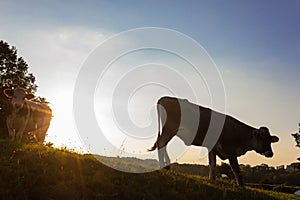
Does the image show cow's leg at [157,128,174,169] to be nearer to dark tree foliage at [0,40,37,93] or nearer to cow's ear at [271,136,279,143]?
cow's ear at [271,136,279,143]

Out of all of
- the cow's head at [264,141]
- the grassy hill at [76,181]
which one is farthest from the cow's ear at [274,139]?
the grassy hill at [76,181]

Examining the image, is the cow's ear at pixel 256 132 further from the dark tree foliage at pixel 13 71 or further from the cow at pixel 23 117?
the dark tree foliage at pixel 13 71

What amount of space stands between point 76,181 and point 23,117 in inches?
432

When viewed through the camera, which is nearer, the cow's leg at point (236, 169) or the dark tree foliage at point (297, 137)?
the cow's leg at point (236, 169)

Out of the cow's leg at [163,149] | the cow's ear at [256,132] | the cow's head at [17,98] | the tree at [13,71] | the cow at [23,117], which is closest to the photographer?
the cow's leg at [163,149]

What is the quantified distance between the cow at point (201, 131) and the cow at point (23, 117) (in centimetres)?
691

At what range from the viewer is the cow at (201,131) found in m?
16.0

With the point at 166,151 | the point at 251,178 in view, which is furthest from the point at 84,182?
the point at 251,178

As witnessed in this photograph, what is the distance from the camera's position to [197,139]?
644 inches

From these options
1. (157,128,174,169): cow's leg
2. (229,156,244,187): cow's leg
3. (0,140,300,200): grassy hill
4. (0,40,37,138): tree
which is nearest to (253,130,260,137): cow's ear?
(229,156,244,187): cow's leg

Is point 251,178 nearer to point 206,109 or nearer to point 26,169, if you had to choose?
point 206,109

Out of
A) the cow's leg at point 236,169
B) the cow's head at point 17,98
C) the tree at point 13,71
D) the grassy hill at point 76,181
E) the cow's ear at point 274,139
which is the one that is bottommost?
the grassy hill at point 76,181

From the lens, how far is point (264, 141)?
1717 centimetres

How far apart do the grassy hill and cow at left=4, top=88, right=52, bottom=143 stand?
272 inches
